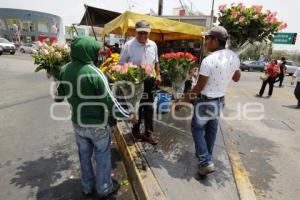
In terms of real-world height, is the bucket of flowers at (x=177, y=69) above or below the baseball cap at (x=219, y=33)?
below

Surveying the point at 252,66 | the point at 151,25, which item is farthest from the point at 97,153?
the point at 252,66

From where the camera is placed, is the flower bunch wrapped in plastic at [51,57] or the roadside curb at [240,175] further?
the flower bunch wrapped in plastic at [51,57]

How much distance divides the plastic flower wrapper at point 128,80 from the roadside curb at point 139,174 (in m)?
0.79

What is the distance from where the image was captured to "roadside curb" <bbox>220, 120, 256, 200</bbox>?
3.44 meters

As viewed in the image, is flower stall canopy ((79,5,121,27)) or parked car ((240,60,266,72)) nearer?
flower stall canopy ((79,5,121,27))

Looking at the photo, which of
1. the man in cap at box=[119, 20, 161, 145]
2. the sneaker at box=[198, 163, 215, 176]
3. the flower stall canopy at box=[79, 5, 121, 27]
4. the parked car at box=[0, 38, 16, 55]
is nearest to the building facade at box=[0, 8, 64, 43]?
the parked car at box=[0, 38, 16, 55]

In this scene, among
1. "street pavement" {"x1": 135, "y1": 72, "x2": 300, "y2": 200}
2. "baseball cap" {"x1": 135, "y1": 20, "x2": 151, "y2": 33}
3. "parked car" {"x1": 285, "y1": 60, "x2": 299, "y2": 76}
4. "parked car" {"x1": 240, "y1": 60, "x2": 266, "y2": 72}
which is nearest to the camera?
"street pavement" {"x1": 135, "y1": 72, "x2": 300, "y2": 200}

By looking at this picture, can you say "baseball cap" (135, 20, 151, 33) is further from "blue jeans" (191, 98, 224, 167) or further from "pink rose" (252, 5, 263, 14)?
"pink rose" (252, 5, 263, 14)

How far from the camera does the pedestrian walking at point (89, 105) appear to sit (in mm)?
2955

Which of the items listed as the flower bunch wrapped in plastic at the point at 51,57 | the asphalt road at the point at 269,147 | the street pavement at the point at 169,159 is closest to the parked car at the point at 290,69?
the asphalt road at the point at 269,147

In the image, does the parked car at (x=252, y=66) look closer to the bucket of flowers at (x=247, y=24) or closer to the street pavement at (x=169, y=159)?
the street pavement at (x=169, y=159)

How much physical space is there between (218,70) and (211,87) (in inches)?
9.7

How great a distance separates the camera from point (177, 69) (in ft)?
18.6

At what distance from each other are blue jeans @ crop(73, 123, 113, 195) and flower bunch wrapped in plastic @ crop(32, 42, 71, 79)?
1.09 m
